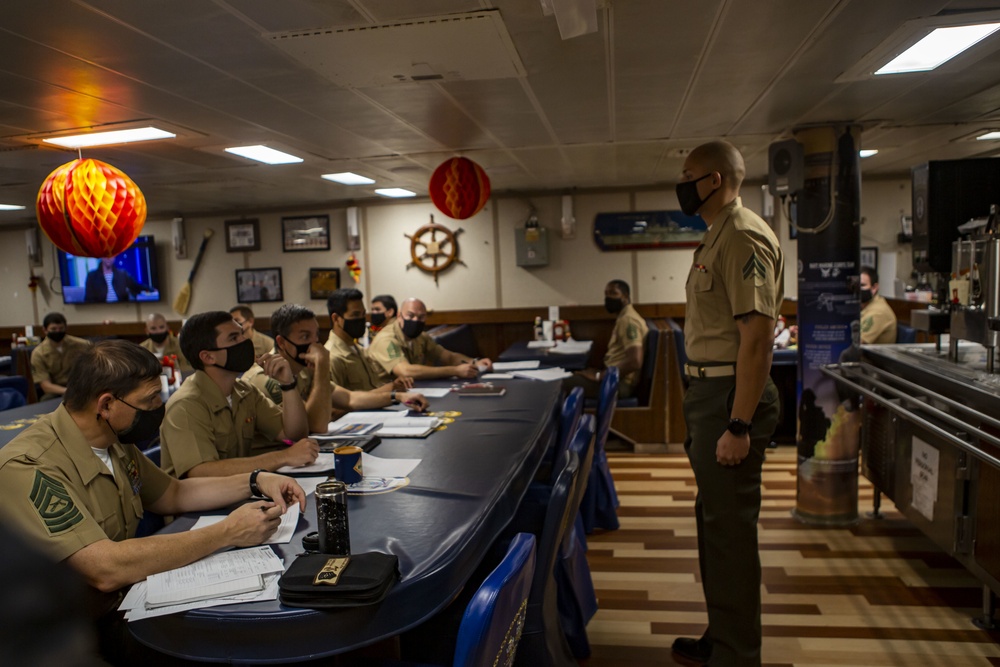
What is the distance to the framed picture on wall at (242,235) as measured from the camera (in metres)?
9.70

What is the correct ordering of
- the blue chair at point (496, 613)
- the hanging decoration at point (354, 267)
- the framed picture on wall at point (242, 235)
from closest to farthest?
the blue chair at point (496, 613)
the hanging decoration at point (354, 267)
the framed picture on wall at point (242, 235)

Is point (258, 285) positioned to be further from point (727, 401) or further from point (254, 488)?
point (727, 401)

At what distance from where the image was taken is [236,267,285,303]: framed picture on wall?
9.77 meters

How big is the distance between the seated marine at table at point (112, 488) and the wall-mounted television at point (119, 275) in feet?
28.7

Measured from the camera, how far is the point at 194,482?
226cm

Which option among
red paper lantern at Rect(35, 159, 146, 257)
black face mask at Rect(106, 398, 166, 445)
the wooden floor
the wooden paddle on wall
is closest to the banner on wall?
the wooden floor

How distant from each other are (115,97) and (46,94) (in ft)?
1.00

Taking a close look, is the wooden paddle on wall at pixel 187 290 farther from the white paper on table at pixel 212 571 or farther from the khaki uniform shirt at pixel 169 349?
the white paper on table at pixel 212 571

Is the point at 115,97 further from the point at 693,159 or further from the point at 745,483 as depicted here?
the point at 745,483

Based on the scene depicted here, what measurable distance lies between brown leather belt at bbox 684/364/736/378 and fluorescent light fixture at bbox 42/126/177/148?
146 inches

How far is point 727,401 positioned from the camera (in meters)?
2.45

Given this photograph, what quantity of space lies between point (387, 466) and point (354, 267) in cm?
713

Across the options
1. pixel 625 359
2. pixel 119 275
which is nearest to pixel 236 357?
pixel 625 359

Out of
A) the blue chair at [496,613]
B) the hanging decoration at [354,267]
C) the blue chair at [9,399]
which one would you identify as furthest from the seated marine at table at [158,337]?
the blue chair at [496,613]
